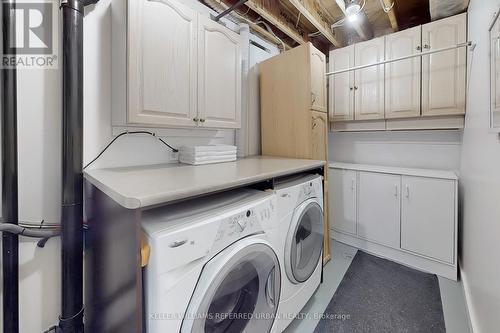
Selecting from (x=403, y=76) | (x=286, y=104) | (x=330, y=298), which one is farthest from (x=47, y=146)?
(x=403, y=76)

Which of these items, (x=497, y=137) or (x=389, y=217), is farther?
(x=389, y=217)

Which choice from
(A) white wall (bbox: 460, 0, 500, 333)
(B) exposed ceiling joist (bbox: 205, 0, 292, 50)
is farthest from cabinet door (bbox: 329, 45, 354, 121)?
(A) white wall (bbox: 460, 0, 500, 333)

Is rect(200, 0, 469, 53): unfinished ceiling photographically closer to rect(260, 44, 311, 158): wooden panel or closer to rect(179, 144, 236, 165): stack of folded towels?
rect(260, 44, 311, 158): wooden panel

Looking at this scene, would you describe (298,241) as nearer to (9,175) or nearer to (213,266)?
(213,266)

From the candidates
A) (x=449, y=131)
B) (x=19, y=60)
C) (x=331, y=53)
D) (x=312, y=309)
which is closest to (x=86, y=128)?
(x=19, y=60)

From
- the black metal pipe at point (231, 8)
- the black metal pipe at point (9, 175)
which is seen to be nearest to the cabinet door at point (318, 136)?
the black metal pipe at point (231, 8)

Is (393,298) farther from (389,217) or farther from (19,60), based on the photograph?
(19,60)

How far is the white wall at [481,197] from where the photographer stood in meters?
1.07

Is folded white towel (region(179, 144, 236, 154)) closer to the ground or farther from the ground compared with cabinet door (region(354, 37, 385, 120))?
closer to the ground

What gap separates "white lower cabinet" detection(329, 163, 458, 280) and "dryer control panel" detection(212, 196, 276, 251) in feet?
5.48

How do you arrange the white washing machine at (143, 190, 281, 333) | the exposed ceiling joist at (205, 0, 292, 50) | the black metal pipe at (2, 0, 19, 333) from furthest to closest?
the exposed ceiling joist at (205, 0, 292, 50), the black metal pipe at (2, 0, 19, 333), the white washing machine at (143, 190, 281, 333)

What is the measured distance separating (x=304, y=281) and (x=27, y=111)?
1777 millimetres

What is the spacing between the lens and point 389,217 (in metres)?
2.19

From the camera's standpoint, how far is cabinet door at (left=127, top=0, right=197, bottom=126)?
44.9 inches
